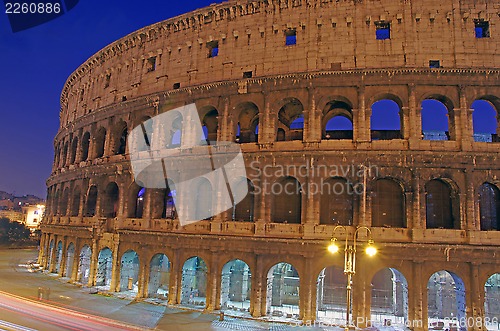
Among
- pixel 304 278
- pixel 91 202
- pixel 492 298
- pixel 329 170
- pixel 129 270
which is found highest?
pixel 329 170

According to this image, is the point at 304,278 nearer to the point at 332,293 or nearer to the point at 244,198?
the point at 332,293

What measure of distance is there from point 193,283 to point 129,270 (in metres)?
4.94

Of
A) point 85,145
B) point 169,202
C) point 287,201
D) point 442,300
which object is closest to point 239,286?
point 287,201

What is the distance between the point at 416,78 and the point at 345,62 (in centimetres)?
409

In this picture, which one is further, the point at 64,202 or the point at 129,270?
the point at 64,202

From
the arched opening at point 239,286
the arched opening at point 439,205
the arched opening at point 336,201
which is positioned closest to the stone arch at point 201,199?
the arched opening at point 239,286

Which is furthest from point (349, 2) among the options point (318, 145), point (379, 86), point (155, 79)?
point (155, 79)

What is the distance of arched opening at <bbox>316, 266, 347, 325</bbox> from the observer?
23.1 m

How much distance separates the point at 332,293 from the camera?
24297 mm

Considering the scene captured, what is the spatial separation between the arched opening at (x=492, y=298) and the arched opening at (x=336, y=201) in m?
8.19

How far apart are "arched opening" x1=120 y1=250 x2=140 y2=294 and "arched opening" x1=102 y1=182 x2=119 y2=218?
4362 millimetres

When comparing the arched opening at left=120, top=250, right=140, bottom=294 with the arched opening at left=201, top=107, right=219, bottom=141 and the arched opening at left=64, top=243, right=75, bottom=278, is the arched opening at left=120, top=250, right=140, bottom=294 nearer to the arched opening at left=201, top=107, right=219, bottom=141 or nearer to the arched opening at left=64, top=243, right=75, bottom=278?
the arched opening at left=64, top=243, right=75, bottom=278

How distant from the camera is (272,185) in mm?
22516

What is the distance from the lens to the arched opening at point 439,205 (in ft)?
68.8
